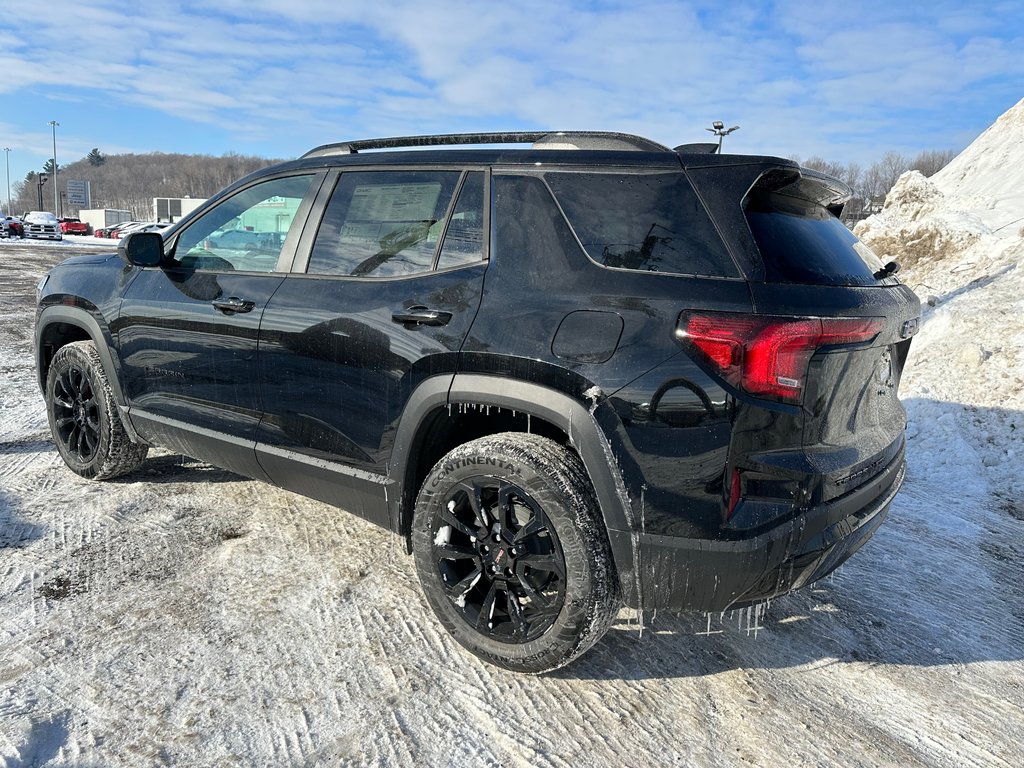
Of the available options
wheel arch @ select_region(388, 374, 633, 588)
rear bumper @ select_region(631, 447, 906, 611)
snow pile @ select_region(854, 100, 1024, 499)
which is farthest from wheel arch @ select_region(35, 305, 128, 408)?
snow pile @ select_region(854, 100, 1024, 499)

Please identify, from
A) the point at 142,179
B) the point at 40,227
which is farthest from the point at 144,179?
the point at 40,227

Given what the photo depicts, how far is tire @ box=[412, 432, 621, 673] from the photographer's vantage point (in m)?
2.34

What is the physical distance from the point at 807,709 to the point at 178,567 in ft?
8.76

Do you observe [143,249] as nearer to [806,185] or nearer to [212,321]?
[212,321]

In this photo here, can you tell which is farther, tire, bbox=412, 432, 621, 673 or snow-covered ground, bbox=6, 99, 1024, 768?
tire, bbox=412, 432, 621, 673

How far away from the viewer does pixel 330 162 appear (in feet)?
10.7

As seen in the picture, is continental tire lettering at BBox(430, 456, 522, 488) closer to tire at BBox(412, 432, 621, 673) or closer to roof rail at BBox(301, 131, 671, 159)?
tire at BBox(412, 432, 621, 673)

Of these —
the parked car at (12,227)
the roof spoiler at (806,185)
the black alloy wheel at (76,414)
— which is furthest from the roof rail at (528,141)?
the parked car at (12,227)

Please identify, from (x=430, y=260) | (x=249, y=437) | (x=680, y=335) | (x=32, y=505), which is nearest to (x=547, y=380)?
(x=680, y=335)

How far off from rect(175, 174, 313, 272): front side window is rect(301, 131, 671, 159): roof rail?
0.82 feet

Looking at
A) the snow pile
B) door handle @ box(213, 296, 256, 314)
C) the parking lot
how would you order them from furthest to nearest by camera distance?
the snow pile, door handle @ box(213, 296, 256, 314), the parking lot

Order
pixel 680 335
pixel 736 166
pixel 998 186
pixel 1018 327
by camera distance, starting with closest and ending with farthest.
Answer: pixel 680 335 → pixel 736 166 → pixel 1018 327 → pixel 998 186

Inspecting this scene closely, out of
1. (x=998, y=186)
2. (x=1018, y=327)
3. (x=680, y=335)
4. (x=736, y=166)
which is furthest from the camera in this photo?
(x=998, y=186)

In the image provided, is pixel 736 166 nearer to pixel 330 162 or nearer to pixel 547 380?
pixel 547 380
